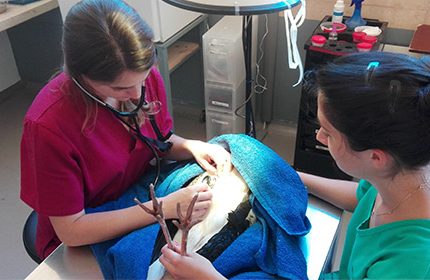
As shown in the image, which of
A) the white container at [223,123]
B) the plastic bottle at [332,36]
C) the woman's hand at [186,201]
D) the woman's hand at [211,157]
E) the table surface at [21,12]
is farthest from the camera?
the white container at [223,123]

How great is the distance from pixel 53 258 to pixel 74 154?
0.83 ft

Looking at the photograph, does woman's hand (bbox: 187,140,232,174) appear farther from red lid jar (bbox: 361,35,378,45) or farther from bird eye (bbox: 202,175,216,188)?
red lid jar (bbox: 361,35,378,45)

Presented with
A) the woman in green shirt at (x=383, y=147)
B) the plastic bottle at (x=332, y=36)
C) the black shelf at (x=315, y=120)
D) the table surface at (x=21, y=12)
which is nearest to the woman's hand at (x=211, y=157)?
the woman in green shirt at (x=383, y=147)

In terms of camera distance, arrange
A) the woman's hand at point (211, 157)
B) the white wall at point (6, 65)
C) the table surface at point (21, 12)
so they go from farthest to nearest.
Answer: the white wall at point (6, 65), the table surface at point (21, 12), the woman's hand at point (211, 157)

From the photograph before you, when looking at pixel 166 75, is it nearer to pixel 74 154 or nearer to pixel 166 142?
pixel 166 142

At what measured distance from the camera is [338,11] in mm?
1867

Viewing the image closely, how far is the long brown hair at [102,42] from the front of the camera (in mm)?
923

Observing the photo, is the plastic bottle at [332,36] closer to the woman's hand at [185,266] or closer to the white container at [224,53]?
the white container at [224,53]

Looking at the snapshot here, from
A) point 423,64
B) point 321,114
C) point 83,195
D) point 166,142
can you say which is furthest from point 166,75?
point 423,64

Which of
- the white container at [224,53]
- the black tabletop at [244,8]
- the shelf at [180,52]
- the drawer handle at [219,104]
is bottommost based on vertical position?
the drawer handle at [219,104]

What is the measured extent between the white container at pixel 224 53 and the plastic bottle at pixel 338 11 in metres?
0.43

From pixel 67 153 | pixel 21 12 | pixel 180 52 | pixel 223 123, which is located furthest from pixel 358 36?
pixel 21 12

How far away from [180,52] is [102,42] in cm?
140

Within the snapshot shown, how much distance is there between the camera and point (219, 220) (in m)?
1.03
